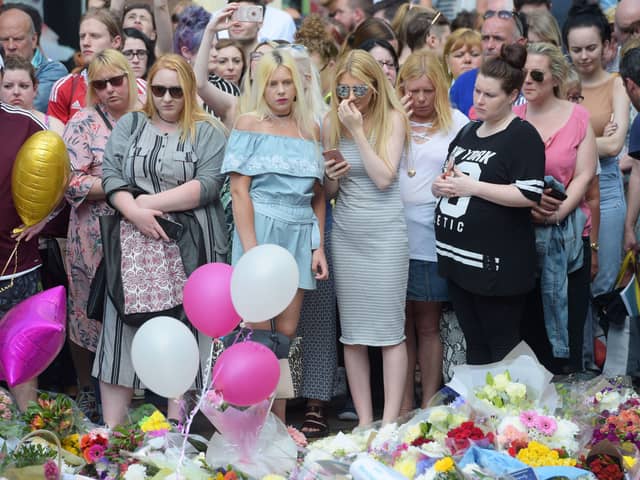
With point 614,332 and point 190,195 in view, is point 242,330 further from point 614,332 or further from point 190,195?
point 614,332

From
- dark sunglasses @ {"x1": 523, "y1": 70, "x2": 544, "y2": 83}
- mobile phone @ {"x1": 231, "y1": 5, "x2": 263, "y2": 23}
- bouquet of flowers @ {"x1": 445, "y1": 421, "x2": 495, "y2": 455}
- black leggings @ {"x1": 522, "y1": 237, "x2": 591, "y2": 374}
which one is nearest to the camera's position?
bouquet of flowers @ {"x1": 445, "y1": 421, "x2": 495, "y2": 455}

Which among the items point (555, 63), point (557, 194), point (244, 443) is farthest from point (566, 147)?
point (244, 443)

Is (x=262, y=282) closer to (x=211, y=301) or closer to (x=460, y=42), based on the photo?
(x=211, y=301)

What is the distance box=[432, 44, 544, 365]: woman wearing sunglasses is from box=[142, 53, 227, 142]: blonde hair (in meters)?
1.26

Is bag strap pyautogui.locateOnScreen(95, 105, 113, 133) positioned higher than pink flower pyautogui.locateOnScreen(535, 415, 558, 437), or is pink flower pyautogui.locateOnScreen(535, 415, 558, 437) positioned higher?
bag strap pyautogui.locateOnScreen(95, 105, 113, 133)

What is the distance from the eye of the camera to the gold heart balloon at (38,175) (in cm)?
521

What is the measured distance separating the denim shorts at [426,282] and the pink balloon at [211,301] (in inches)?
66.1

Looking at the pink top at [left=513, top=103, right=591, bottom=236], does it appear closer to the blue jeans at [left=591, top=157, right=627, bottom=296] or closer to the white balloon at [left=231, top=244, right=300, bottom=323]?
the blue jeans at [left=591, top=157, right=627, bottom=296]

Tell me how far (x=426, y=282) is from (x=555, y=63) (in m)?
1.34

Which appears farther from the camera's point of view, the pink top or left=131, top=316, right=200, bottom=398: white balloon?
the pink top

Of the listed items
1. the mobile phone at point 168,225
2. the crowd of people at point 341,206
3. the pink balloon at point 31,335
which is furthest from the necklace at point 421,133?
the pink balloon at point 31,335

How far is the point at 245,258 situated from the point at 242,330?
21.8 inches

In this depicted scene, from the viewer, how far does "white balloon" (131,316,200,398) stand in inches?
164

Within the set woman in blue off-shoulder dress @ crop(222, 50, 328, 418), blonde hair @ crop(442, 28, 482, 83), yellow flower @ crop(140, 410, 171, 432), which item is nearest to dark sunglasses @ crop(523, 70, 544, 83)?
woman in blue off-shoulder dress @ crop(222, 50, 328, 418)
